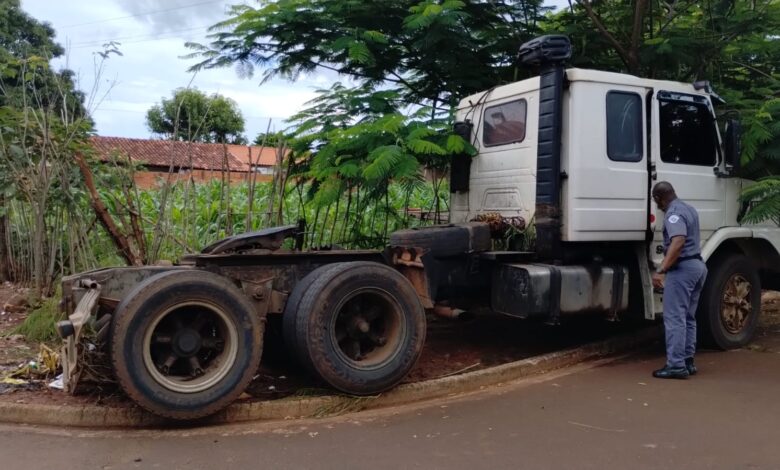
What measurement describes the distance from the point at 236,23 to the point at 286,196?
212 centimetres

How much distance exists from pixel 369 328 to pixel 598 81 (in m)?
3.10

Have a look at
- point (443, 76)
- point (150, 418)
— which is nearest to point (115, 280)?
point (150, 418)

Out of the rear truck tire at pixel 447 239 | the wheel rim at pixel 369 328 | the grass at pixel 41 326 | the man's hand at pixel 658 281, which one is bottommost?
the grass at pixel 41 326

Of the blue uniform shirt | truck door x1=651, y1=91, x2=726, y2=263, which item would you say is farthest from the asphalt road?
truck door x1=651, y1=91, x2=726, y2=263

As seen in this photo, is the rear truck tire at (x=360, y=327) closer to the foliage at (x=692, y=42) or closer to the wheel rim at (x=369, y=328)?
the wheel rim at (x=369, y=328)

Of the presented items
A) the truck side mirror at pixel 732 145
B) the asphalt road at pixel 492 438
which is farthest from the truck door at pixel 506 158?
the truck side mirror at pixel 732 145

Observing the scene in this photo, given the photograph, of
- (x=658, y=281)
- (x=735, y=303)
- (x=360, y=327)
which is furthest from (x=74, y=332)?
(x=735, y=303)

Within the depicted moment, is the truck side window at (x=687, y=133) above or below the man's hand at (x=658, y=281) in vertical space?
above

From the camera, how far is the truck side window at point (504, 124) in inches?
255

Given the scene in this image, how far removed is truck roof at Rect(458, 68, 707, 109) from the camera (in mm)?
6008

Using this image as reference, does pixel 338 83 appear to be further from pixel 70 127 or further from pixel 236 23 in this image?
pixel 70 127

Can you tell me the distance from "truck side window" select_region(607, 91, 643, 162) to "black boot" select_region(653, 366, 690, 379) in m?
1.95

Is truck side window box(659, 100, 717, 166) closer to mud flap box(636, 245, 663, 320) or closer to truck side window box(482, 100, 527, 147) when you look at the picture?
mud flap box(636, 245, 663, 320)

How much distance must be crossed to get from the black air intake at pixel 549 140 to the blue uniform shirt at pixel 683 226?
0.94 metres
